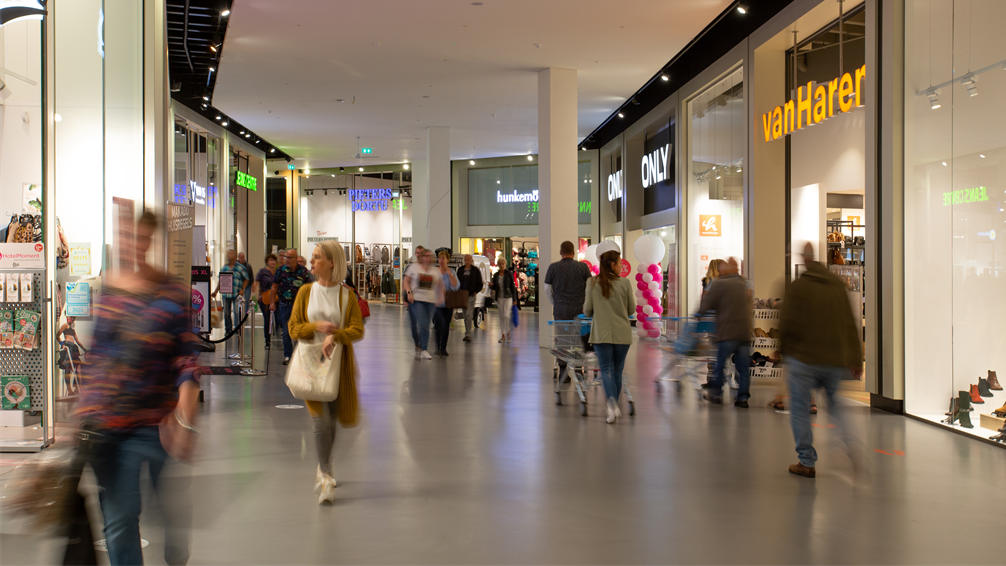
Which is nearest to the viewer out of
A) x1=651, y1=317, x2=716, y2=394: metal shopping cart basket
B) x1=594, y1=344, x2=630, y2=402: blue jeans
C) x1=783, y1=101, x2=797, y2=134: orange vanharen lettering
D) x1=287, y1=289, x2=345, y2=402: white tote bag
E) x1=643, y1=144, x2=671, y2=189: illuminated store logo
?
x1=287, y1=289, x2=345, y2=402: white tote bag

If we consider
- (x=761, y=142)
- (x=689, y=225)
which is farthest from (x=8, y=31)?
(x=689, y=225)

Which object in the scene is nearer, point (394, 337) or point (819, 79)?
point (819, 79)

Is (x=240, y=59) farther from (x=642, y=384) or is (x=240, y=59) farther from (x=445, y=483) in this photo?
(x=445, y=483)

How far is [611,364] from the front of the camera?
632 centimetres

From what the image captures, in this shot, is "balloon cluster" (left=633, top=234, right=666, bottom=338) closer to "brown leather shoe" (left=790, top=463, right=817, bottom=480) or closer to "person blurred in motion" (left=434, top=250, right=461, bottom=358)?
"person blurred in motion" (left=434, top=250, right=461, bottom=358)

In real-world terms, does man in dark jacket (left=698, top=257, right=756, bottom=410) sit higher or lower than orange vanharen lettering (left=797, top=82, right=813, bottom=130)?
lower

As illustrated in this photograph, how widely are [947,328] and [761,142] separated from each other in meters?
4.76

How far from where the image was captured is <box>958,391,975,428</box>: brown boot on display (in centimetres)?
611

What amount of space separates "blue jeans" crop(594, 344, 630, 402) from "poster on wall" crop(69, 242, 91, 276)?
16.5 feet

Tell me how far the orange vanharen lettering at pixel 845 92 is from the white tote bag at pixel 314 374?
6.95 m

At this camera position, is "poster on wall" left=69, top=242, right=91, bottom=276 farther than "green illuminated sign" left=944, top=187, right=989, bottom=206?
Yes

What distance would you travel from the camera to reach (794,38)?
968 centimetres

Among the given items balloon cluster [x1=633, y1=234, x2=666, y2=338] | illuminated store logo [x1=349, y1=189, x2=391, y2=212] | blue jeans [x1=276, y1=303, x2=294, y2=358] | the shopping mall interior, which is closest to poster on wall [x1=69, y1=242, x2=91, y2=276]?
the shopping mall interior

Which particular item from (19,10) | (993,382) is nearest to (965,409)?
(993,382)
